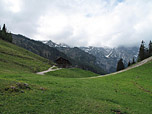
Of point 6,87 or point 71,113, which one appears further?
point 6,87

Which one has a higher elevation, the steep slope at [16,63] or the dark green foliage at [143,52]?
the dark green foliage at [143,52]

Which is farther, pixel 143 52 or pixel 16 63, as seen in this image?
pixel 143 52

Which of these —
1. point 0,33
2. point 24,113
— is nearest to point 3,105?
point 24,113

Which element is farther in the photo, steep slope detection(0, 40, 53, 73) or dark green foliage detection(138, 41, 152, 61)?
dark green foliage detection(138, 41, 152, 61)

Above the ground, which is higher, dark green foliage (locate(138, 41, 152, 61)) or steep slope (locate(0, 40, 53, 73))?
dark green foliage (locate(138, 41, 152, 61))

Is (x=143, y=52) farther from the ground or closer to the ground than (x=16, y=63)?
farther from the ground

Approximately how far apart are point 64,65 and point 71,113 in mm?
77380

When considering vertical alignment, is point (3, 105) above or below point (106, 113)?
above

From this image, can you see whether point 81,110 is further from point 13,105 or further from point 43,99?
point 13,105

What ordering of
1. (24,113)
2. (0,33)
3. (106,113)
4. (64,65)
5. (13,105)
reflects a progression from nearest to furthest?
(24,113)
(13,105)
(106,113)
(64,65)
(0,33)

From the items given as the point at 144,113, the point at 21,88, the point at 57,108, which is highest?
the point at 21,88

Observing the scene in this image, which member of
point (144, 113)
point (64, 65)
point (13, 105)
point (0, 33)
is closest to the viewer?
point (13, 105)

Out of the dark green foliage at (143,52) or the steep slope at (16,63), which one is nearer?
the steep slope at (16,63)

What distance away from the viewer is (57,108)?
1170cm
